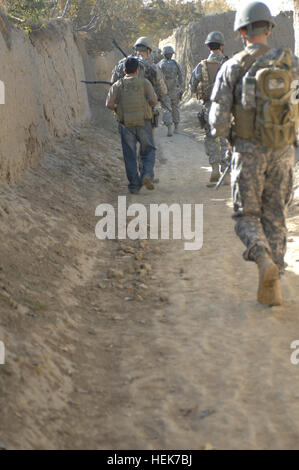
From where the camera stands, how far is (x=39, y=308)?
13.0ft

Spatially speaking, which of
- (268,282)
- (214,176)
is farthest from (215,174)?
(268,282)

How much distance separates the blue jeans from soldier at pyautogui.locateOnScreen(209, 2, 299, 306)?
378 centimetres

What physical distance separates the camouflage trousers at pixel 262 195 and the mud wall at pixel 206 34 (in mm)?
12150

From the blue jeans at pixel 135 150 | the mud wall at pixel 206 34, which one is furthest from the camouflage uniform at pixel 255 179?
the mud wall at pixel 206 34

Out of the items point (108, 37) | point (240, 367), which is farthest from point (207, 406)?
point (108, 37)

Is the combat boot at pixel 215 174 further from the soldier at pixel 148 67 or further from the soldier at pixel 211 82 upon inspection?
the soldier at pixel 148 67

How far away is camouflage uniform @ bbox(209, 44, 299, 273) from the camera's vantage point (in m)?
4.16

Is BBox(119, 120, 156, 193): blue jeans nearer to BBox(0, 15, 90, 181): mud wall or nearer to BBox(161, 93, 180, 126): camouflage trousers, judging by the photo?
BBox(0, 15, 90, 181): mud wall

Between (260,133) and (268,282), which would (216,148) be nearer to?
(260,133)

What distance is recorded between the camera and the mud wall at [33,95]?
20.5 feet

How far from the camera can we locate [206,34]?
58.3 feet

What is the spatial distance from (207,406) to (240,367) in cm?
47

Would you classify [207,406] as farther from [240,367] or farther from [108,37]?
[108,37]

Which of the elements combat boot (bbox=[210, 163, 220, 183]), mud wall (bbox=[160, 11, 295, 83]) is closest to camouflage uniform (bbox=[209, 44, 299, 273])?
combat boot (bbox=[210, 163, 220, 183])
